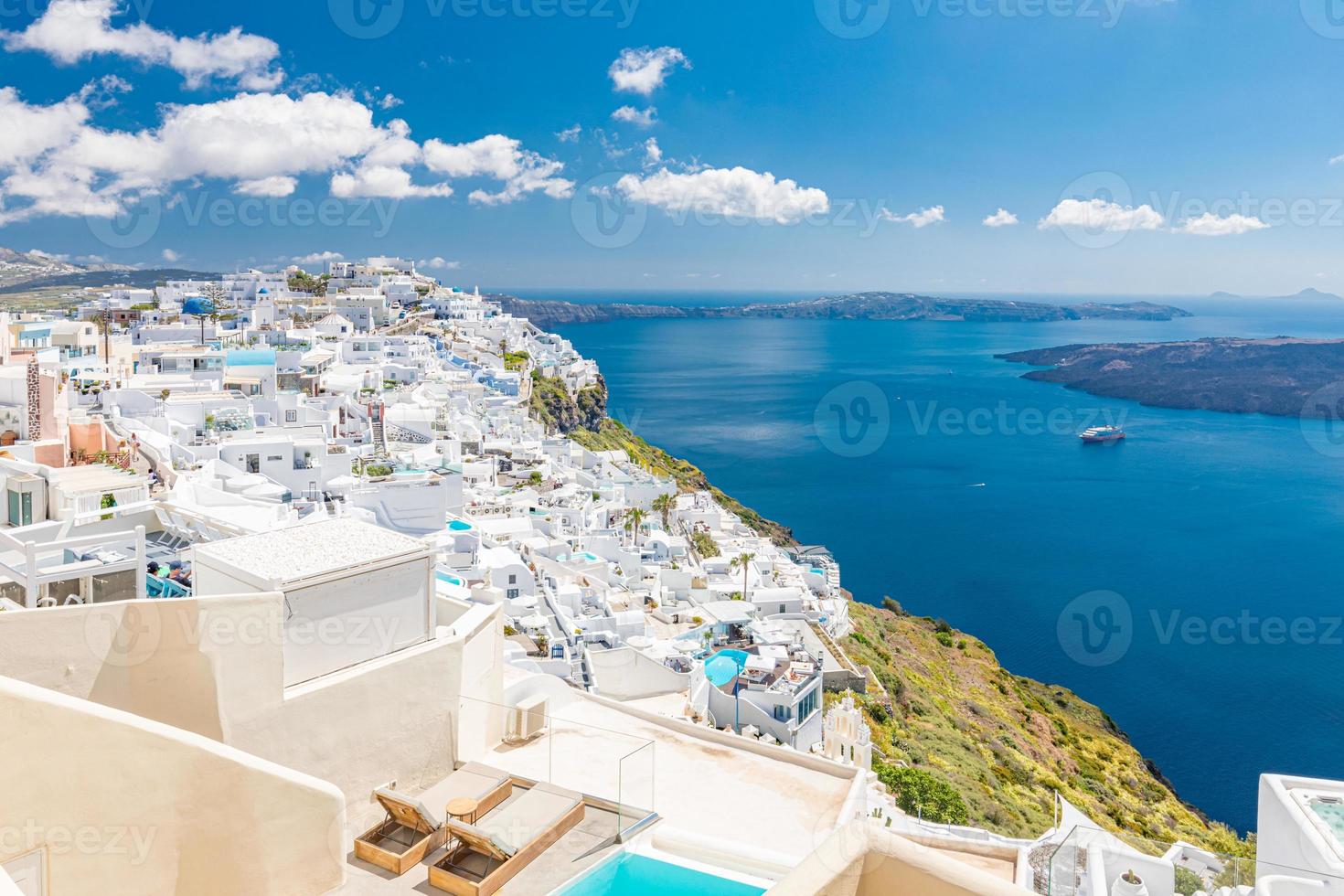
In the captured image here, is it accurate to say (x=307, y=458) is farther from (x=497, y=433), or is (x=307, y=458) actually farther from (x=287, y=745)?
(x=287, y=745)

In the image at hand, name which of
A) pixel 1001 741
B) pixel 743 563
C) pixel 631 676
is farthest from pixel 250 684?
pixel 743 563

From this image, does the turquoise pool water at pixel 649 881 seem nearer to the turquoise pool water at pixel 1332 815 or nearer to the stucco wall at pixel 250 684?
the stucco wall at pixel 250 684

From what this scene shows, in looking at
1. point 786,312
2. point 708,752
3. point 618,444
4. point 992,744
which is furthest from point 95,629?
point 786,312

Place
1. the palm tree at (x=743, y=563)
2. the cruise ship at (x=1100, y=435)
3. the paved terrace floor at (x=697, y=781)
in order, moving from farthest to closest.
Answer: the cruise ship at (x=1100, y=435)
the palm tree at (x=743, y=563)
the paved terrace floor at (x=697, y=781)

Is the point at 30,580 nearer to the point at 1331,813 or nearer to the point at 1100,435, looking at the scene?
the point at 1331,813

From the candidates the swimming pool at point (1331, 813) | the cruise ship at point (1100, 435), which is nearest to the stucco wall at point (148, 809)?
the swimming pool at point (1331, 813)

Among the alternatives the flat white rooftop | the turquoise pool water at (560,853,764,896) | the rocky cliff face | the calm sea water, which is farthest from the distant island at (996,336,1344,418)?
the flat white rooftop

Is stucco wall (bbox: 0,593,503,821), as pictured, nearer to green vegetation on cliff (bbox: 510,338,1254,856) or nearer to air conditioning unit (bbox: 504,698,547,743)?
air conditioning unit (bbox: 504,698,547,743)

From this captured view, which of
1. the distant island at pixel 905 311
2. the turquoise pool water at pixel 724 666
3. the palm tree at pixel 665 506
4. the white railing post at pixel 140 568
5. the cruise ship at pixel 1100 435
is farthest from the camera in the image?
the distant island at pixel 905 311
